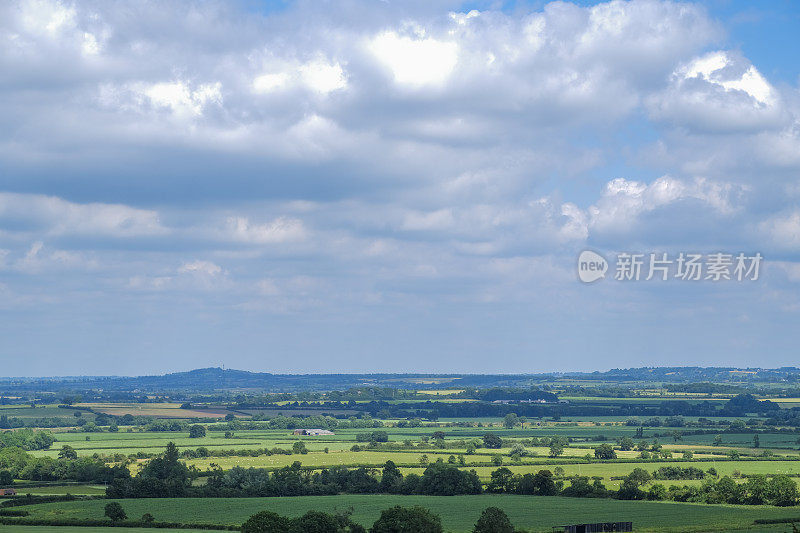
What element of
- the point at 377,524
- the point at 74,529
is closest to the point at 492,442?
the point at 377,524

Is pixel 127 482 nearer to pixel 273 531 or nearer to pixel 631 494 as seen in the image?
pixel 273 531

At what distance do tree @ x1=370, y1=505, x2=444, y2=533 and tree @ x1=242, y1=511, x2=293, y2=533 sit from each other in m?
7.49

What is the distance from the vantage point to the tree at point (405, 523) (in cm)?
8194

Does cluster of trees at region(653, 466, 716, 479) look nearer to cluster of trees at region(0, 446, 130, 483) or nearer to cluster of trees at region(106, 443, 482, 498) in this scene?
cluster of trees at region(106, 443, 482, 498)

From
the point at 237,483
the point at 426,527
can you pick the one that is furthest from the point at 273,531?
the point at 237,483

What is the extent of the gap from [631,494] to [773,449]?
67.0 m

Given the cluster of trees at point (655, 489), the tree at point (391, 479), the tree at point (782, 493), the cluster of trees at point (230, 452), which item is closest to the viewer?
the tree at point (782, 493)

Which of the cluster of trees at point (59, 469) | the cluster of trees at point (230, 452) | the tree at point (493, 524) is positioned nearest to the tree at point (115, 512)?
the cluster of trees at point (59, 469)

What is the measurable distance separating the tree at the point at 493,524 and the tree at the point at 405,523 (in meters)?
3.78

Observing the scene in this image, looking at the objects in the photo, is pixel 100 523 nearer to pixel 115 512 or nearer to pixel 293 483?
pixel 115 512

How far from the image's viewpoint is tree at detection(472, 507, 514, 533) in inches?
3307

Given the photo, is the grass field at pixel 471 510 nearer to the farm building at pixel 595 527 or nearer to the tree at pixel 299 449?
the farm building at pixel 595 527

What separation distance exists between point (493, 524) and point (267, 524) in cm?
1968

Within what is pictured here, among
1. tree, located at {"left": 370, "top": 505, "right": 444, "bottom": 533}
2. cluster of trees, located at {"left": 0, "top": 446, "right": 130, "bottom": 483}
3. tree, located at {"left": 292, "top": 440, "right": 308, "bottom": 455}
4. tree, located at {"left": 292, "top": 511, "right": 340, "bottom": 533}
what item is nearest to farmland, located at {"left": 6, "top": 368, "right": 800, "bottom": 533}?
cluster of trees, located at {"left": 0, "top": 446, "right": 130, "bottom": 483}
